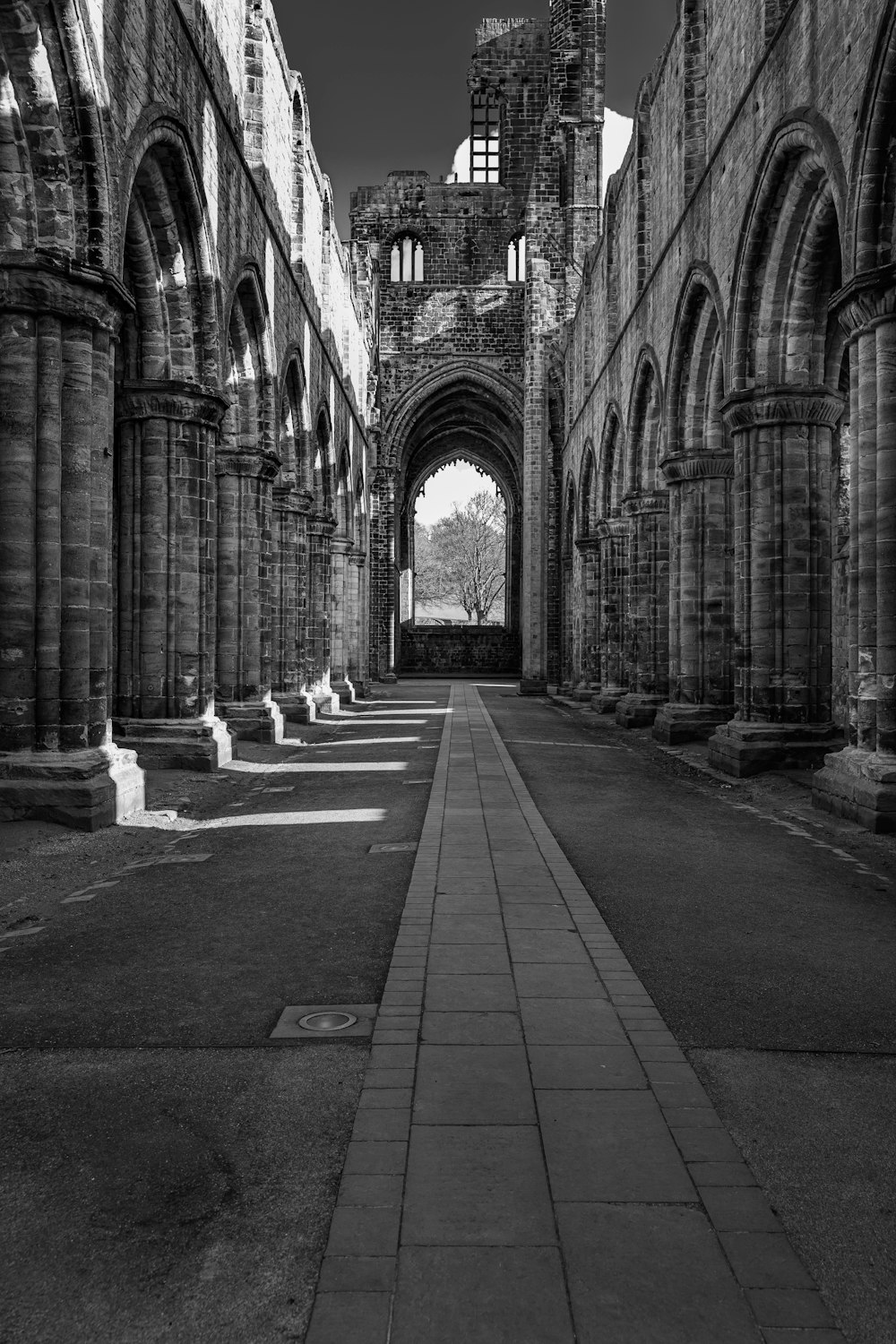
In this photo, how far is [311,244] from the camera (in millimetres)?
19125

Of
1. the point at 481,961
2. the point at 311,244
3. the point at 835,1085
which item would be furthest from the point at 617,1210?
the point at 311,244

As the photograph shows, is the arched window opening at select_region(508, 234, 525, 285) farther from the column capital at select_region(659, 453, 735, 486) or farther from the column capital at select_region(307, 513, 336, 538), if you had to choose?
the column capital at select_region(659, 453, 735, 486)

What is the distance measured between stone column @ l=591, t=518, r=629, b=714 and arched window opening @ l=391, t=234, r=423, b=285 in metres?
19.9

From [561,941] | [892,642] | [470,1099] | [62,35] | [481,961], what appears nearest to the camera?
[470,1099]

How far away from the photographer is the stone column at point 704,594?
1440 cm

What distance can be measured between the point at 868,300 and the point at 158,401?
22.9 feet

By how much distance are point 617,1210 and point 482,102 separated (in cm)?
4589

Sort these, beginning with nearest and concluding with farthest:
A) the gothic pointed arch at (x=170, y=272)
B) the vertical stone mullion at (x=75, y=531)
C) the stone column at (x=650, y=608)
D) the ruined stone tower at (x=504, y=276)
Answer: the vertical stone mullion at (x=75, y=531) < the gothic pointed arch at (x=170, y=272) < the stone column at (x=650, y=608) < the ruined stone tower at (x=504, y=276)

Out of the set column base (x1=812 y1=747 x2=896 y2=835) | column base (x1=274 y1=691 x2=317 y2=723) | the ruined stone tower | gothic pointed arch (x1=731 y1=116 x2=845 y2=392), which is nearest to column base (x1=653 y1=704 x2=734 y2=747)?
gothic pointed arch (x1=731 y1=116 x2=845 y2=392)

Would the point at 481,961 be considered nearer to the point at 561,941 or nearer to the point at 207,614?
the point at 561,941

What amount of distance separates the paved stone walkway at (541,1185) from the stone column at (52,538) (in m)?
4.21

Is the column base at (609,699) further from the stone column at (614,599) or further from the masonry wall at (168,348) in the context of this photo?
the masonry wall at (168,348)

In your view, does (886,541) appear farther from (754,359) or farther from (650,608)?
(650,608)

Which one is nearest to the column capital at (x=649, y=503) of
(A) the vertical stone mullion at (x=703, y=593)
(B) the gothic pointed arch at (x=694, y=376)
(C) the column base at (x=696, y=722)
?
(B) the gothic pointed arch at (x=694, y=376)
